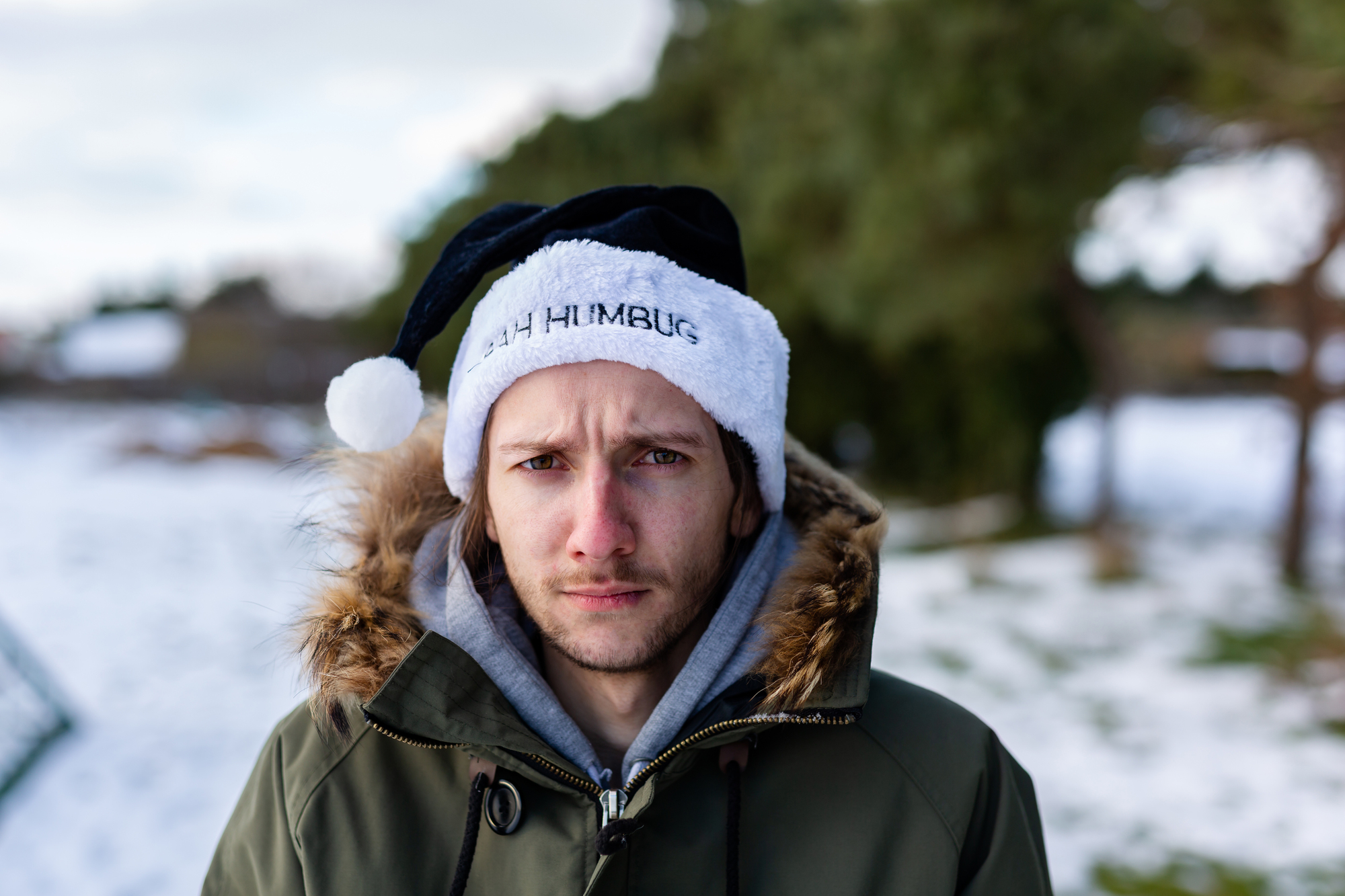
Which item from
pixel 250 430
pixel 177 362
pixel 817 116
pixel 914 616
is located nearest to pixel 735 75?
pixel 817 116

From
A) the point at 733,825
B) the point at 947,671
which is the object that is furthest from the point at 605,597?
the point at 947,671

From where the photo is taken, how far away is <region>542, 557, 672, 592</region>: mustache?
1.34 m

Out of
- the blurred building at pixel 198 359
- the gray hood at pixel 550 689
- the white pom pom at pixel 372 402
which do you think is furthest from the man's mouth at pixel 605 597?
the blurred building at pixel 198 359

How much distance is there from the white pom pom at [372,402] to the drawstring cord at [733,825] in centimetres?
75

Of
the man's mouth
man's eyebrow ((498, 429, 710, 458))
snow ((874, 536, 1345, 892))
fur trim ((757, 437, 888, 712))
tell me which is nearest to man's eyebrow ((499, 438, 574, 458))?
man's eyebrow ((498, 429, 710, 458))

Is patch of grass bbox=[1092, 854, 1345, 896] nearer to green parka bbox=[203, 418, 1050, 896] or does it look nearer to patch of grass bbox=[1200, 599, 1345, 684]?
patch of grass bbox=[1200, 599, 1345, 684]

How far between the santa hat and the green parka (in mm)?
261

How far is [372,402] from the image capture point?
1465 mm

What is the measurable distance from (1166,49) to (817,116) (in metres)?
2.93

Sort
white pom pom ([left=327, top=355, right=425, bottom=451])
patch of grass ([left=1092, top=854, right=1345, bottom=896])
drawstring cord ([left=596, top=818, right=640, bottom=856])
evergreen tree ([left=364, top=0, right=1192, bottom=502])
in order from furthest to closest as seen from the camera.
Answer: evergreen tree ([left=364, top=0, right=1192, bottom=502]) < patch of grass ([left=1092, top=854, right=1345, bottom=896]) < white pom pom ([left=327, top=355, right=425, bottom=451]) < drawstring cord ([left=596, top=818, right=640, bottom=856])

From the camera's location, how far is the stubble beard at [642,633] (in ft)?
4.48

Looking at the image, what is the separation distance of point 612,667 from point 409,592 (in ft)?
1.19

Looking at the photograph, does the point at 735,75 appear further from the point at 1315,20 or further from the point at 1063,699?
the point at 1063,699

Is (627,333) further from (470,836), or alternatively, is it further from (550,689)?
(470,836)
